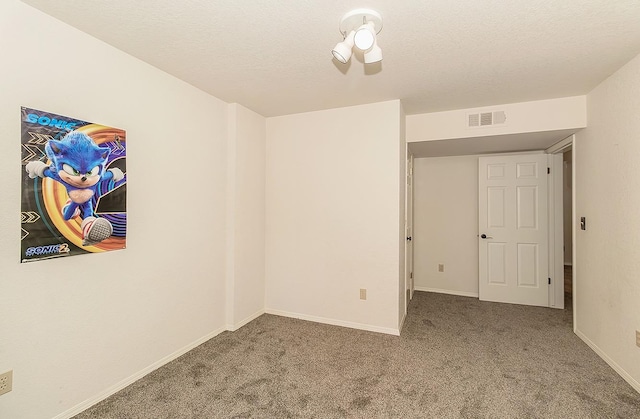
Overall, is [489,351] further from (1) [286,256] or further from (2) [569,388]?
(1) [286,256]

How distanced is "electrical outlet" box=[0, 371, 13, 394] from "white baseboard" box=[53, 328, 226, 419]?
1.18 feet

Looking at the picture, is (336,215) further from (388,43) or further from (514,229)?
(514,229)

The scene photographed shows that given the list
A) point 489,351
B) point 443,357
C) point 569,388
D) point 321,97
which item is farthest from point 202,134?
point 569,388

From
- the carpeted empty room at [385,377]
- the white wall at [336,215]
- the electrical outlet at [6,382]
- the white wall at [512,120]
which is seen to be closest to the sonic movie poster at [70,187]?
the electrical outlet at [6,382]

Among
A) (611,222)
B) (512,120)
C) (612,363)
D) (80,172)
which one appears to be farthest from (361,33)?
(612,363)

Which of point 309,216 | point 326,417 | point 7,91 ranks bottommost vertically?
point 326,417

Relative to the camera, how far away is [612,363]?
2395 millimetres

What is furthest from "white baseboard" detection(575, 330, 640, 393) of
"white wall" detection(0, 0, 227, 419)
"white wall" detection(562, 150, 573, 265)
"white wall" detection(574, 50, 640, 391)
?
"white wall" detection(562, 150, 573, 265)

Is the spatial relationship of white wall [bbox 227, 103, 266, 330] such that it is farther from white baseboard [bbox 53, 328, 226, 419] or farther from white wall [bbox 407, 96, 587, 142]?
white wall [bbox 407, 96, 587, 142]

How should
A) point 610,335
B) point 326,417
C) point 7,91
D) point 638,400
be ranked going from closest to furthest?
point 7,91, point 326,417, point 638,400, point 610,335

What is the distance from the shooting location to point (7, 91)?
1.57 metres

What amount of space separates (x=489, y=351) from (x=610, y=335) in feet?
3.03

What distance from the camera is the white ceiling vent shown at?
124 inches

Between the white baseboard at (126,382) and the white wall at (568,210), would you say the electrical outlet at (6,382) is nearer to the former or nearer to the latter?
the white baseboard at (126,382)
